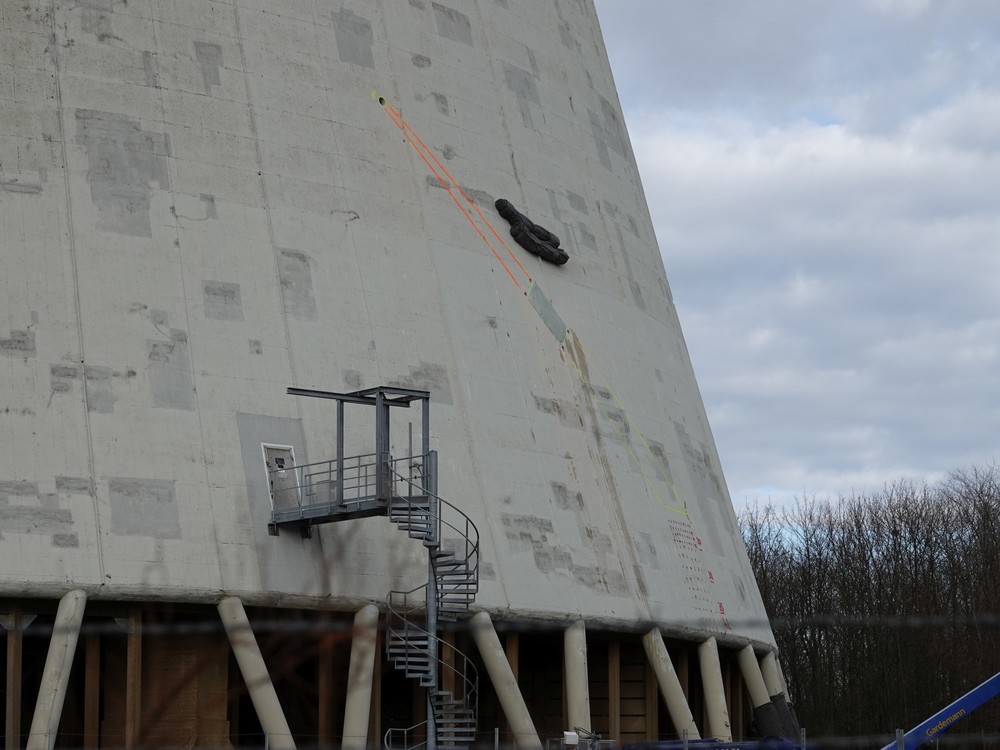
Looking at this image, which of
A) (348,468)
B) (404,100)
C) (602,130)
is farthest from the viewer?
(602,130)

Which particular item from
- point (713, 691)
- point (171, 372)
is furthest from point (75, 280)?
point (713, 691)

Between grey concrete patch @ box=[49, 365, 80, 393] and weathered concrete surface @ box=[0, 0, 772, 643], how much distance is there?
37 millimetres

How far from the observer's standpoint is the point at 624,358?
34531mm

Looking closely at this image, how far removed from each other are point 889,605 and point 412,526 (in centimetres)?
4521

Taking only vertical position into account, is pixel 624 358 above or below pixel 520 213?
below

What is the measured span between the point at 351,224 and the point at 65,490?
25.9 feet

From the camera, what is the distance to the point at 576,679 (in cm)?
2820

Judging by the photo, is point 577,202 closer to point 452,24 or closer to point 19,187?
point 452,24

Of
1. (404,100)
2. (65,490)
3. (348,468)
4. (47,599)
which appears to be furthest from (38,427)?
(404,100)

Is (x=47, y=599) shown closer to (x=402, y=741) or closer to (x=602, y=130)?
(x=402, y=741)

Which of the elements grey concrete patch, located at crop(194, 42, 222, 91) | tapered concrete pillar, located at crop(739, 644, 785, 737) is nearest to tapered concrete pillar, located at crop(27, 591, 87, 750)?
grey concrete patch, located at crop(194, 42, 222, 91)

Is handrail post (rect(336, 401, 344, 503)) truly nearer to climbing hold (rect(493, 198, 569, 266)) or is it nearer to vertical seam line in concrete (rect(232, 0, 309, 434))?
vertical seam line in concrete (rect(232, 0, 309, 434))

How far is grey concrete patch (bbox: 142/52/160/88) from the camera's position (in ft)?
95.4

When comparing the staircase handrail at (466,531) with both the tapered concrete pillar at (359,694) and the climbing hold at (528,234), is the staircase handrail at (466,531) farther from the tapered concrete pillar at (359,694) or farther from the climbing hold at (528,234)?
the climbing hold at (528,234)
